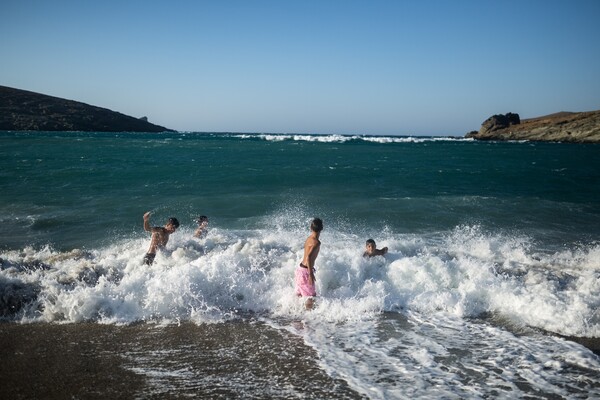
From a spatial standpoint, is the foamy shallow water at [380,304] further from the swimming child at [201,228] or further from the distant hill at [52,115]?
the distant hill at [52,115]

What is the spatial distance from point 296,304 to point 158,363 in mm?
2398

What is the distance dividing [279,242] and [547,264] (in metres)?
5.89

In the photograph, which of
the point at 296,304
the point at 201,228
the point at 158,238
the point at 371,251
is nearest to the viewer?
the point at 296,304

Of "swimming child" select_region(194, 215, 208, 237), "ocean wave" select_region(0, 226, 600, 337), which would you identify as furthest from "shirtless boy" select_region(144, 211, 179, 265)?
"swimming child" select_region(194, 215, 208, 237)

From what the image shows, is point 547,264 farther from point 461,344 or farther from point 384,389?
point 384,389

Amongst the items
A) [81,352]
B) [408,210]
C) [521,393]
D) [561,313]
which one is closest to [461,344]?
[521,393]

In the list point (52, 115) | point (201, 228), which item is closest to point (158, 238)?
point (201, 228)

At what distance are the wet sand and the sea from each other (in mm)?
22

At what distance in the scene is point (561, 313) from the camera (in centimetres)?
585

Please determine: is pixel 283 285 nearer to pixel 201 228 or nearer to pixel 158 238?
pixel 158 238

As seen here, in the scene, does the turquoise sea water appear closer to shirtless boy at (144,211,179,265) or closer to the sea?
the sea

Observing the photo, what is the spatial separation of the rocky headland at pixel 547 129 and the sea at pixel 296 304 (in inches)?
2413

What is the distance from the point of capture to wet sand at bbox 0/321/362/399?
3.77 meters

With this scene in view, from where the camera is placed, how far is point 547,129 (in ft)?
233
